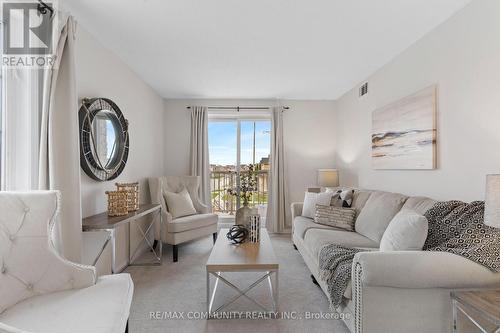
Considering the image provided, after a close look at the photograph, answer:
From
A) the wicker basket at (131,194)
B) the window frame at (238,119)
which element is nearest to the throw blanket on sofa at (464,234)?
the wicker basket at (131,194)

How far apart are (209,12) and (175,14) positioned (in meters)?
0.29

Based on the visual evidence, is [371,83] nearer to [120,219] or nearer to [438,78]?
[438,78]

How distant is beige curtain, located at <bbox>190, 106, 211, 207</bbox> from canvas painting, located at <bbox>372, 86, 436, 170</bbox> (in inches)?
112

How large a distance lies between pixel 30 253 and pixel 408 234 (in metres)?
2.31

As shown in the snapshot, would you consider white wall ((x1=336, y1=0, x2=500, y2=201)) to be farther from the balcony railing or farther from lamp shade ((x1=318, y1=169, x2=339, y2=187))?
the balcony railing

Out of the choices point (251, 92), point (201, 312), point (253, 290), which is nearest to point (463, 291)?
point (253, 290)

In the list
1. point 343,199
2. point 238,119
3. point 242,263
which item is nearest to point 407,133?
point 343,199

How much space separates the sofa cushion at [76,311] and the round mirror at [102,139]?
1375 millimetres

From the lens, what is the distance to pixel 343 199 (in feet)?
11.9

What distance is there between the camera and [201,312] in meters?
2.30

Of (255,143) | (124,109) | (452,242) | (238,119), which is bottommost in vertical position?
(452,242)

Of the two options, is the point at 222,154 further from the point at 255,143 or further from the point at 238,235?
the point at 238,235

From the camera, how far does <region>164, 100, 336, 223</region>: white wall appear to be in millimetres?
5133

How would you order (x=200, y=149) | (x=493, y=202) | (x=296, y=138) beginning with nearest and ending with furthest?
(x=493, y=202), (x=200, y=149), (x=296, y=138)
